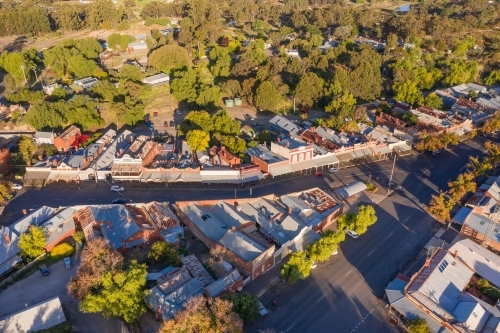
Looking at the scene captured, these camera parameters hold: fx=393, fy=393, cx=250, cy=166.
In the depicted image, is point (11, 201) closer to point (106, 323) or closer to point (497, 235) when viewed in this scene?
point (106, 323)

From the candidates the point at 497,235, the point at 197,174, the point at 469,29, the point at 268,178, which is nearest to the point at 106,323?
the point at 197,174

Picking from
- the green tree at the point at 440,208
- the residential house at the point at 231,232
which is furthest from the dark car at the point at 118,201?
the green tree at the point at 440,208

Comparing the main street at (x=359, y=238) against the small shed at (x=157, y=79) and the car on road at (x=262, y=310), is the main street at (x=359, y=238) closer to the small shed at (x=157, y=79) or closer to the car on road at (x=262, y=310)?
the car on road at (x=262, y=310)

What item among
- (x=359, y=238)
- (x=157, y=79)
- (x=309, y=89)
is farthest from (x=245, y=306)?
(x=157, y=79)

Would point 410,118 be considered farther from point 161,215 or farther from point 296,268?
point 161,215

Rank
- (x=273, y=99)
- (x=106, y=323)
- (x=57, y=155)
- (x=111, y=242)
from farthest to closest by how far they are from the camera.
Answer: (x=273, y=99) → (x=57, y=155) → (x=111, y=242) → (x=106, y=323)

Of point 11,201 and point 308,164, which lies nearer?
point 11,201

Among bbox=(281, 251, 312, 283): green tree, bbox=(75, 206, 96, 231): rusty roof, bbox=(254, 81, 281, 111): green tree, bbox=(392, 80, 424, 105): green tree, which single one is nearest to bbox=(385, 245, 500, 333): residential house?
bbox=(281, 251, 312, 283): green tree
